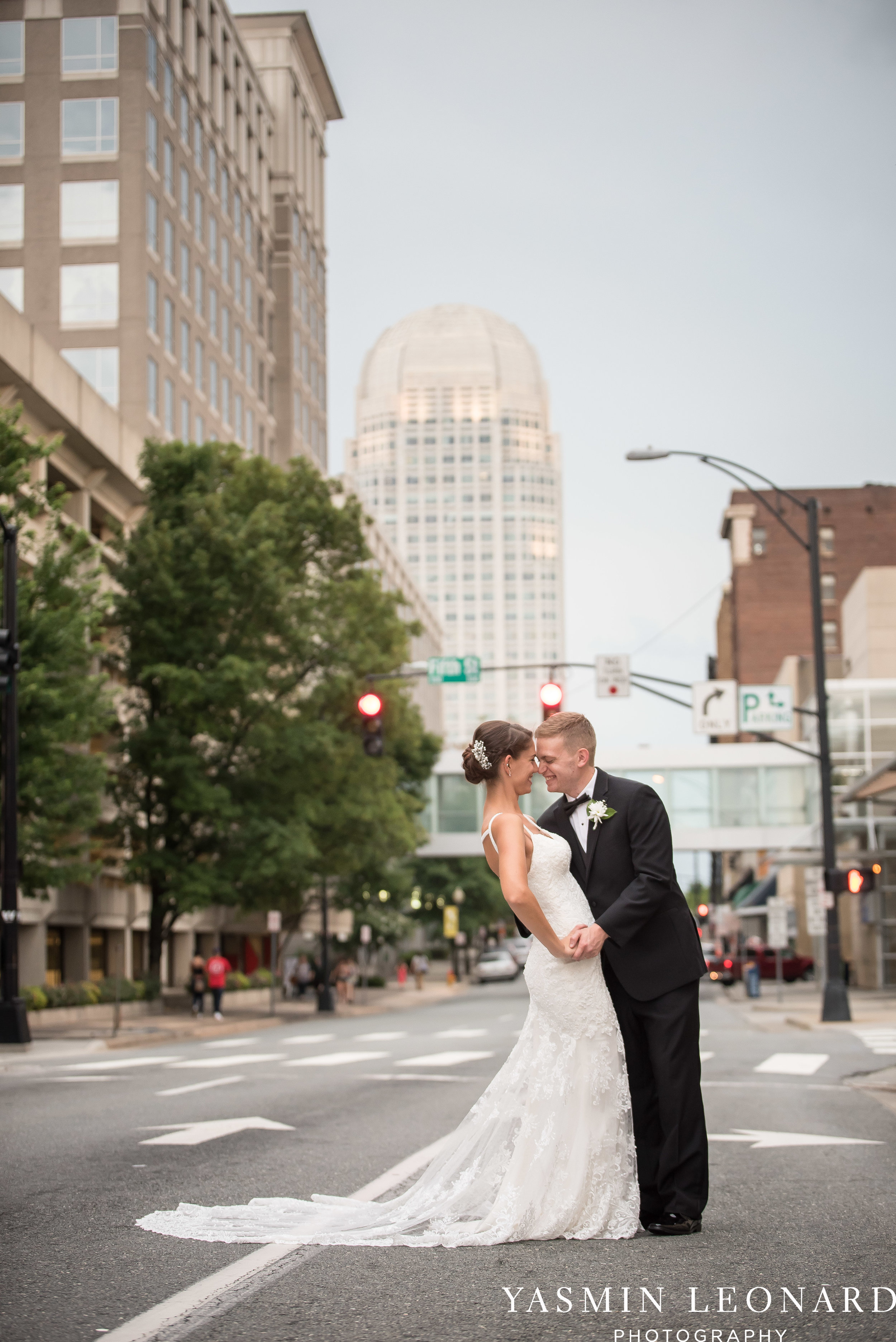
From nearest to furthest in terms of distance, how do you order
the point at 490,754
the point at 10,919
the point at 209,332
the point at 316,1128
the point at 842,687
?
the point at 490,754, the point at 316,1128, the point at 10,919, the point at 842,687, the point at 209,332

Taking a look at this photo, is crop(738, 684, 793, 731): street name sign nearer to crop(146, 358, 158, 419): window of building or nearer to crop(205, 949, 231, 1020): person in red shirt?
crop(205, 949, 231, 1020): person in red shirt

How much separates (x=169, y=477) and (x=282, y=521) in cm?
326

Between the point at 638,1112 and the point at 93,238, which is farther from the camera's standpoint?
the point at 93,238

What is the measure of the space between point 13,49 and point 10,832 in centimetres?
4400

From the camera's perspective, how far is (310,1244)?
5.87m

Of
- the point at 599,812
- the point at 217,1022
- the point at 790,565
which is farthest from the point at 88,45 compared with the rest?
the point at 599,812

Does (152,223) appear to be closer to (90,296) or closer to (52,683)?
(90,296)

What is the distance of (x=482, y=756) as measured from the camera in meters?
6.45

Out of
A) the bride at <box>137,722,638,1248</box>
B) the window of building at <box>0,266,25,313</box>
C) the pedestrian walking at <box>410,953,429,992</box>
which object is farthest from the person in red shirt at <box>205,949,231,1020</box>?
the window of building at <box>0,266,25,313</box>

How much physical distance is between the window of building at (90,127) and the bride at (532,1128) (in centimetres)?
5443

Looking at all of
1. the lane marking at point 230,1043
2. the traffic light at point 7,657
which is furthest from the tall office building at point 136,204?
the traffic light at point 7,657

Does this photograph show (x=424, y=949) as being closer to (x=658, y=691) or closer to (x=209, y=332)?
(x=209, y=332)

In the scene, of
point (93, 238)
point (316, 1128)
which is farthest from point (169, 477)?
point (316, 1128)

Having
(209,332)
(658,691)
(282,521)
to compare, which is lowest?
(658,691)
